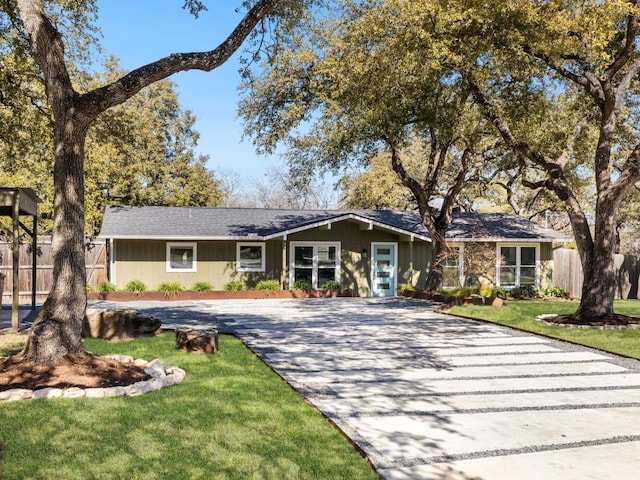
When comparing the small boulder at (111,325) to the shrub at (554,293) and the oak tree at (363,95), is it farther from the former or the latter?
the shrub at (554,293)

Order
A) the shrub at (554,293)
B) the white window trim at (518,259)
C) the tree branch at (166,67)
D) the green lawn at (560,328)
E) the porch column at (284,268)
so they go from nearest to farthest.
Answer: the tree branch at (166,67) < the green lawn at (560,328) < the porch column at (284,268) < the shrub at (554,293) < the white window trim at (518,259)

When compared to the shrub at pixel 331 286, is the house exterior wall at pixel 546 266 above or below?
above

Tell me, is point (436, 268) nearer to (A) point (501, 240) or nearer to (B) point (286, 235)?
(A) point (501, 240)

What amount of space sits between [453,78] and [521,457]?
12.7m

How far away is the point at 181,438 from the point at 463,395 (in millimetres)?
3330

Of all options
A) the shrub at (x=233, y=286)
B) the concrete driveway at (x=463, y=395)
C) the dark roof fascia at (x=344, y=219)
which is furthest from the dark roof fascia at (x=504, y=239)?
the concrete driveway at (x=463, y=395)

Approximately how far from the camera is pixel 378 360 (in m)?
8.37

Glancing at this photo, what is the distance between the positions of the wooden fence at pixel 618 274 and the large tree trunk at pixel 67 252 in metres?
19.5

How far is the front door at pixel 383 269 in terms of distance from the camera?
2144cm

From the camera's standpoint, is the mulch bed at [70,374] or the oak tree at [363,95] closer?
the mulch bed at [70,374]

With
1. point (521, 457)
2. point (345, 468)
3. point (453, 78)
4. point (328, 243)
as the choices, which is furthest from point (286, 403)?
point (328, 243)

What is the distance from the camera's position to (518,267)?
2227 centimetres

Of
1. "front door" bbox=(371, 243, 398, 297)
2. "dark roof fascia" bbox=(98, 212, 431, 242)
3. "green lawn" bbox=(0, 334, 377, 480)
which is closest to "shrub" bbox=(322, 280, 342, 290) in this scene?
"front door" bbox=(371, 243, 398, 297)

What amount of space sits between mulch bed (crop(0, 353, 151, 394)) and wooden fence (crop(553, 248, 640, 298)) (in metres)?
19.3
